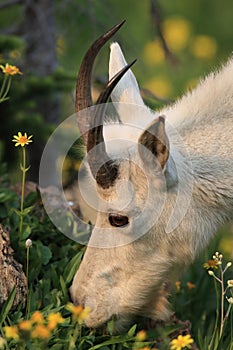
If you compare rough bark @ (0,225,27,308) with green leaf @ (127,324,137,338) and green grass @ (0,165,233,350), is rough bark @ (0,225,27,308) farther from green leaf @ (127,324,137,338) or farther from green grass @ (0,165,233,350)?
green leaf @ (127,324,137,338)

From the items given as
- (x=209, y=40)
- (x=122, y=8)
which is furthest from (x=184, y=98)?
(x=122, y=8)

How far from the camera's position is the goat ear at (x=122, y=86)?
4.88 meters

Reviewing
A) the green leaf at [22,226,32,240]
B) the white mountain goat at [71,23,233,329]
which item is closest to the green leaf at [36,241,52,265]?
the green leaf at [22,226,32,240]

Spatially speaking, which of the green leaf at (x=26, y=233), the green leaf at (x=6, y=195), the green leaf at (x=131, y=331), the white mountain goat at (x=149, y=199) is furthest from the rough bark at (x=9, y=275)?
the green leaf at (x=131, y=331)

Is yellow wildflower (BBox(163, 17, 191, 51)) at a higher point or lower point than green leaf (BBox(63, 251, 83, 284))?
higher

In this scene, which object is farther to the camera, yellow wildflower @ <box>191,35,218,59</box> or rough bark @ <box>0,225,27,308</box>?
yellow wildflower @ <box>191,35,218,59</box>

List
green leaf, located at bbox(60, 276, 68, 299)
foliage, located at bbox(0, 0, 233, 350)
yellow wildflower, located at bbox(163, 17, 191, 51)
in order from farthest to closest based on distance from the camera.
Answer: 1. yellow wildflower, located at bbox(163, 17, 191, 51)
2. green leaf, located at bbox(60, 276, 68, 299)
3. foliage, located at bbox(0, 0, 233, 350)

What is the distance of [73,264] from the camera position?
477cm

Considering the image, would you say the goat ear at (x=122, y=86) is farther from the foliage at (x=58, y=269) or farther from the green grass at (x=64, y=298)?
the green grass at (x=64, y=298)

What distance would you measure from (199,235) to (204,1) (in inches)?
355

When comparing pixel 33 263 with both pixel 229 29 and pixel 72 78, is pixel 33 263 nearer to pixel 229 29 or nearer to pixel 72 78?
pixel 72 78

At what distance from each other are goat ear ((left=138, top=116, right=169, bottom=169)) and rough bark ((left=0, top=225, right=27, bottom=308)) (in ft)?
2.91

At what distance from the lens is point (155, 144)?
402 centimetres

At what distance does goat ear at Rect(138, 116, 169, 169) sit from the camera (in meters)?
3.91
